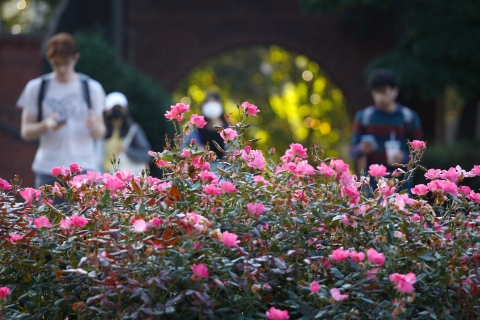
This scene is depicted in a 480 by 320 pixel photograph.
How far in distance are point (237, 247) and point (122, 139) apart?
5.19m

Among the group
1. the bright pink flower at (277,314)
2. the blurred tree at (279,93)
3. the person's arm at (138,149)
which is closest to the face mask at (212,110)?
the person's arm at (138,149)

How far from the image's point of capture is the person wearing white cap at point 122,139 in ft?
25.0

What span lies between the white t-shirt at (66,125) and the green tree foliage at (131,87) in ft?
17.6

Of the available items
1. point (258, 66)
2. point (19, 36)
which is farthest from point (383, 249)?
point (258, 66)

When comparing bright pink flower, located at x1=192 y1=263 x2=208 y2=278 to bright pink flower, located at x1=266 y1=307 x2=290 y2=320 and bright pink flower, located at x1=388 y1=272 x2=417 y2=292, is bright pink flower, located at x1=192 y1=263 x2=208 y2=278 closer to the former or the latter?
bright pink flower, located at x1=266 y1=307 x2=290 y2=320

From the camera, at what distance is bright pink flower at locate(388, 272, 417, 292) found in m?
2.49

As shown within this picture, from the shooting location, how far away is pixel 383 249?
2764mm

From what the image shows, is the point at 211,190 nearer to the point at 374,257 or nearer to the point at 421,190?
the point at 374,257

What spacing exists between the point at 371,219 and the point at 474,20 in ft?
35.8

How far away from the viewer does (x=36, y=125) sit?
18.2 ft

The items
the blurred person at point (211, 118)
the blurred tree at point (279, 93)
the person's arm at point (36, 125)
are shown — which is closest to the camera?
the person's arm at point (36, 125)

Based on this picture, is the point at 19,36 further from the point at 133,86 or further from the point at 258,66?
the point at 258,66

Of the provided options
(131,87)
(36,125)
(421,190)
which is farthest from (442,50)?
(421,190)

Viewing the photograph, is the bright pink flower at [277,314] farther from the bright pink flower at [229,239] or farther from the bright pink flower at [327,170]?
the bright pink flower at [327,170]
